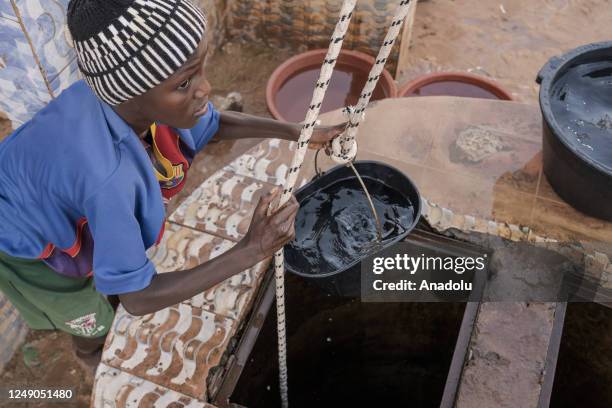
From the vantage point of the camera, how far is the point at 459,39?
506 cm

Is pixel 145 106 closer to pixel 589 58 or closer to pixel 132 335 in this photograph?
pixel 132 335

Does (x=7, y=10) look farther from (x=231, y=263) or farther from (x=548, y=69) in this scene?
(x=548, y=69)

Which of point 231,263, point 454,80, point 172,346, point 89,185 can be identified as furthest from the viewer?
point 454,80

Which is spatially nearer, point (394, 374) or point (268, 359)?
point (268, 359)

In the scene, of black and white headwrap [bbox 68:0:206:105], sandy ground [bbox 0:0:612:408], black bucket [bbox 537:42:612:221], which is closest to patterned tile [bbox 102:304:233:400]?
black and white headwrap [bbox 68:0:206:105]

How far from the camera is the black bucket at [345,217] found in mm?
1801

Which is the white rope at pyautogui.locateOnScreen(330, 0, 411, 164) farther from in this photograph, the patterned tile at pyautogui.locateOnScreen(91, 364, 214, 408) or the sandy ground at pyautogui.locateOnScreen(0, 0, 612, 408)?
the sandy ground at pyautogui.locateOnScreen(0, 0, 612, 408)

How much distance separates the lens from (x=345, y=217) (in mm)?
1922

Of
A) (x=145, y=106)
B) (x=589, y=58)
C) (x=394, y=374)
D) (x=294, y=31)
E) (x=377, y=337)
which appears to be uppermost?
(x=145, y=106)

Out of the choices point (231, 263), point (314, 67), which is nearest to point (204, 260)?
point (231, 263)

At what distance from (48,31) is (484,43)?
12.6 feet

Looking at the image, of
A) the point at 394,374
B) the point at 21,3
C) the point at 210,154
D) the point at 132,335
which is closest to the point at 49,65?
the point at 21,3

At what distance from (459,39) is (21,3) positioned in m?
3.85

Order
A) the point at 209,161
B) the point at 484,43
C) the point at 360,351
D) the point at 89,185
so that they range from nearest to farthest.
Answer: the point at 89,185 < the point at 360,351 < the point at 209,161 < the point at 484,43
